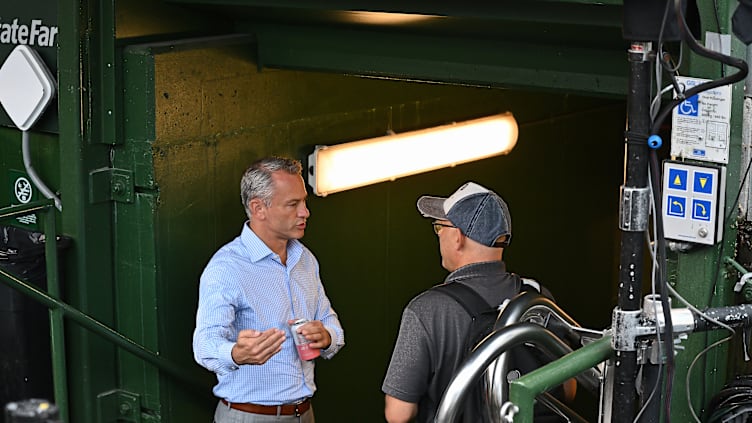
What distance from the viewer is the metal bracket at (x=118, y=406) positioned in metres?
5.30

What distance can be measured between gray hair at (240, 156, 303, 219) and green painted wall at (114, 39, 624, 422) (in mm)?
455

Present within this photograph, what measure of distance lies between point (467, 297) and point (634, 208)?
104cm

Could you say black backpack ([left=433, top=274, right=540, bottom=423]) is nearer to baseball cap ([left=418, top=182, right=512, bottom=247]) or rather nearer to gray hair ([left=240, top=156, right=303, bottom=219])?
baseball cap ([left=418, top=182, right=512, bottom=247])

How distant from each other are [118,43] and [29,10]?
552 mm

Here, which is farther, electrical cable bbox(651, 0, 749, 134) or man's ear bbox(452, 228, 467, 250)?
man's ear bbox(452, 228, 467, 250)

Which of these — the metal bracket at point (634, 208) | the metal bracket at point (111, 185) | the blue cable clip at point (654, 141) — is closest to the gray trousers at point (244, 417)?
the metal bracket at point (111, 185)

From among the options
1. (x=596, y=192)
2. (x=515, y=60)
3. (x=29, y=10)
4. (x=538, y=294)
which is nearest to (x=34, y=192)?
(x=29, y=10)

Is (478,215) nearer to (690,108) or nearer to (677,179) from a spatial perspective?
(677,179)

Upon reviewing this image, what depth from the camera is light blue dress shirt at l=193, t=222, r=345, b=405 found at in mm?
4641

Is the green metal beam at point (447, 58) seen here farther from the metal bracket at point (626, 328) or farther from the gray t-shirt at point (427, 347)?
the metal bracket at point (626, 328)

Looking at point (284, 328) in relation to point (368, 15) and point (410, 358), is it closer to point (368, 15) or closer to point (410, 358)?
point (410, 358)

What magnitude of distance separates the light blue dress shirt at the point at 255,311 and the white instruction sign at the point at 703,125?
63.5 inches

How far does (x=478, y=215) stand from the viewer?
422 cm

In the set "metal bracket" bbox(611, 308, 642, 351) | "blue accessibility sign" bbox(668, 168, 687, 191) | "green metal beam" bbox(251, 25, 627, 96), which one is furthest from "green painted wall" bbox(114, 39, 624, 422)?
"metal bracket" bbox(611, 308, 642, 351)
